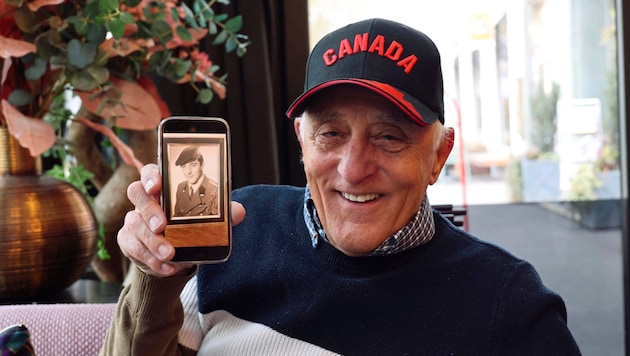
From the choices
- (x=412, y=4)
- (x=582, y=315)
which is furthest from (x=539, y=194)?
(x=412, y=4)

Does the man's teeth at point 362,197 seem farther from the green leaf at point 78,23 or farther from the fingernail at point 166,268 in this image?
the green leaf at point 78,23

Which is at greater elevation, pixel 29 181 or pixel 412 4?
pixel 412 4

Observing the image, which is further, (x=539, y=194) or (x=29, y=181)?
(x=539, y=194)

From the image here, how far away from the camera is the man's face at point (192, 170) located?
823 millimetres

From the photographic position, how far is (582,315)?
2.71 metres

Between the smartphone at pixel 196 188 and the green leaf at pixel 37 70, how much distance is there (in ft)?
1.81

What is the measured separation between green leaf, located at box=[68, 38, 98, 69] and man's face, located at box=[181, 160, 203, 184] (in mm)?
518

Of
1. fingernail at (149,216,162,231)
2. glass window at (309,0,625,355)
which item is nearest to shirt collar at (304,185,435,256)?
fingernail at (149,216,162,231)

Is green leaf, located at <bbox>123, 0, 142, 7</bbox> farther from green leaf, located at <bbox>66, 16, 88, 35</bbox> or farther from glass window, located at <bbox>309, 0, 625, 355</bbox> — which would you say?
glass window, located at <bbox>309, 0, 625, 355</bbox>

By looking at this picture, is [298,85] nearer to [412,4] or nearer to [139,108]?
[412,4]

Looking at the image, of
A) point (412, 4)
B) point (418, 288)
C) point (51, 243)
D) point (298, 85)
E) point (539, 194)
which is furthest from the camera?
point (539, 194)

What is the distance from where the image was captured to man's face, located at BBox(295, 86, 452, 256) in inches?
38.9

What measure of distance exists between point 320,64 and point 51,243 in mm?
655

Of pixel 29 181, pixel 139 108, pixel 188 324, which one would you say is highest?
pixel 139 108
